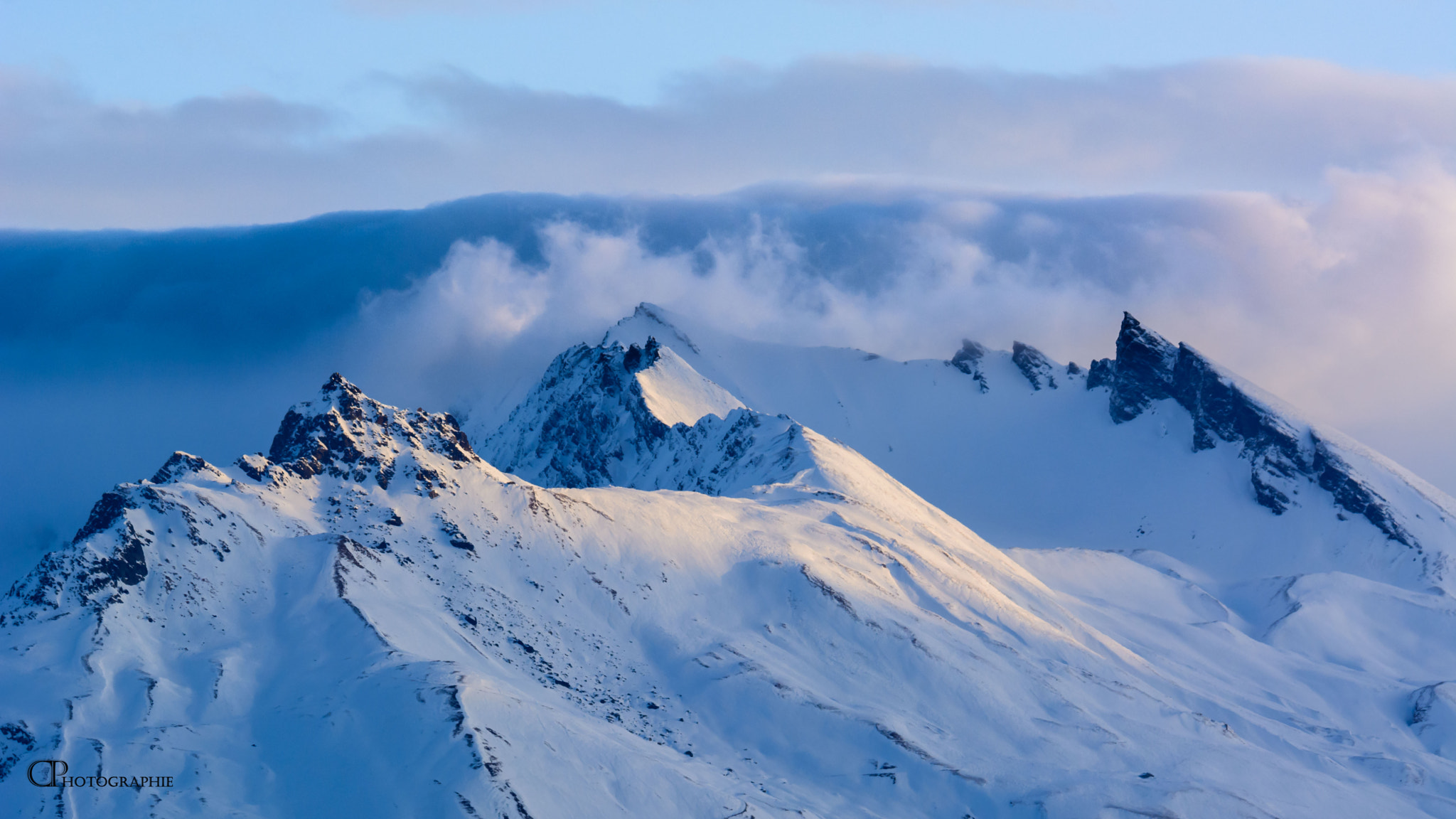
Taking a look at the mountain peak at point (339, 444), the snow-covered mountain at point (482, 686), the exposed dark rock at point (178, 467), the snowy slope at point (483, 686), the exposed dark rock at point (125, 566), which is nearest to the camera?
the snow-covered mountain at point (482, 686)

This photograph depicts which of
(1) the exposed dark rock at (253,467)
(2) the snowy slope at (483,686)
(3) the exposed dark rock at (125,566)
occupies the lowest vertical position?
(2) the snowy slope at (483,686)

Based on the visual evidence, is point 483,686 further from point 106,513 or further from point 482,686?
point 106,513

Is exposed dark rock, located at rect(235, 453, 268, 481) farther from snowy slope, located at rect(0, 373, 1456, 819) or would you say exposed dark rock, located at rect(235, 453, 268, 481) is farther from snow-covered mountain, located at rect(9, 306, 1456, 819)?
snowy slope, located at rect(0, 373, 1456, 819)

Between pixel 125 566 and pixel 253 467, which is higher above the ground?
pixel 253 467

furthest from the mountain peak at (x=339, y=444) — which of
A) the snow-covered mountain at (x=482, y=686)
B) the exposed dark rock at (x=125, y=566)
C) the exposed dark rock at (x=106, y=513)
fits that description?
the exposed dark rock at (x=125, y=566)

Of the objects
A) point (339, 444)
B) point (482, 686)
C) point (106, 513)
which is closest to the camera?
point (482, 686)

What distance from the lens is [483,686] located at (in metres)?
142

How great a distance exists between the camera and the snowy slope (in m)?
132

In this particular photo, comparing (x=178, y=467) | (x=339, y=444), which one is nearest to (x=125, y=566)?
(x=178, y=467)

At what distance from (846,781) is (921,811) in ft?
30.6

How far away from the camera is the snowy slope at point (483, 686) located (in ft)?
432

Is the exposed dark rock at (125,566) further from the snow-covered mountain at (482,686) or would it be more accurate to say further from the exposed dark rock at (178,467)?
the exposed dark rock at (178,467)

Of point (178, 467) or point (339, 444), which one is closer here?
point (178, 467)

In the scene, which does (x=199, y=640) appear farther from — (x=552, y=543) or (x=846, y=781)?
(x=846, y=781)
